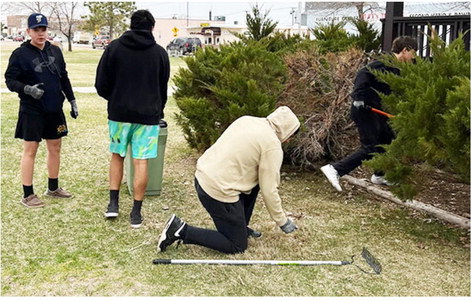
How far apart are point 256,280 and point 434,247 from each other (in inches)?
66.2

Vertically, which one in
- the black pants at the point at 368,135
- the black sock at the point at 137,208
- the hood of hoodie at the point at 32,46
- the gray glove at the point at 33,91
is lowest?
the black sock at the point at 137,208

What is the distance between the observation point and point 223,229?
4.15 metres

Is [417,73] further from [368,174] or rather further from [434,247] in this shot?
[368,174]

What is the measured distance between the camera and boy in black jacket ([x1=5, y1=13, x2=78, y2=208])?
16.6 feet

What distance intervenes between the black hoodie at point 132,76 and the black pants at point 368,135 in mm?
2232

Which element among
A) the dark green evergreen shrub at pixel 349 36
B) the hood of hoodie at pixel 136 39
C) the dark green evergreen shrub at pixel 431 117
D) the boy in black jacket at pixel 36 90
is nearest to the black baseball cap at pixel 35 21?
the boy in black jacket at pixel 36 90

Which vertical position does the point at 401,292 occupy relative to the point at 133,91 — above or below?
below

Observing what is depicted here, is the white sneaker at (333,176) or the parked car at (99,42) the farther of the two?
the parked car at (99,42)

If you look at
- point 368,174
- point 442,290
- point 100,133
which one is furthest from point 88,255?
point 100,133

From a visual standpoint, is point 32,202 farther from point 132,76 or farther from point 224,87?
point 224,87

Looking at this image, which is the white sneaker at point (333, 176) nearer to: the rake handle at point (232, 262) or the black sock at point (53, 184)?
the rake handle at point (232, 262)

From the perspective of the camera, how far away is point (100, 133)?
9.41 meters

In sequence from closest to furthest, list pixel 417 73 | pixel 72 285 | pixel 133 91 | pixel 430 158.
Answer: pixel 72 285 < pixel 430 158 < pixel 417 73 < pixel 133 91

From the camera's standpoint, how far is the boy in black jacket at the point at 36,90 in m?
5.05
